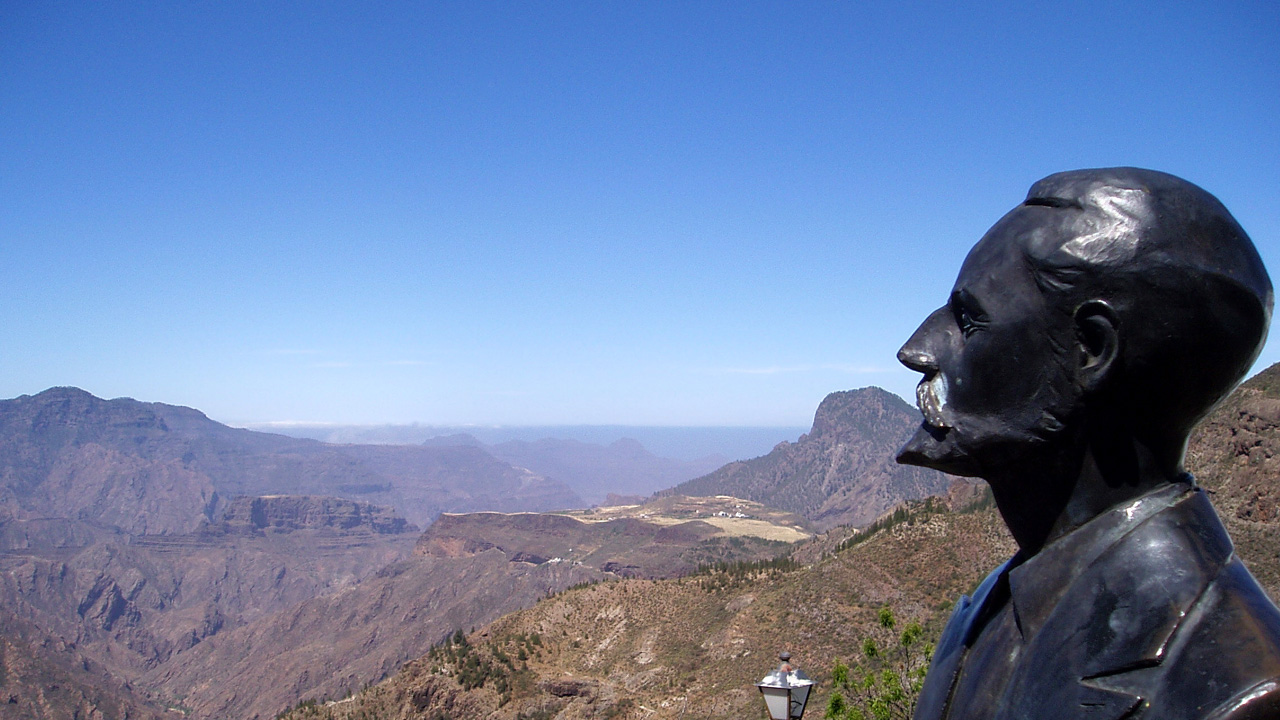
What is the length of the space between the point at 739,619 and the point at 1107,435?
1692 inches

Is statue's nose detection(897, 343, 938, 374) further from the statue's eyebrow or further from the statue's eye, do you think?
the statue's eyebrow

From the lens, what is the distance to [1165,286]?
2014 mm

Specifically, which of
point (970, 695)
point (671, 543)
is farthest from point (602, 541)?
point (970, 695)

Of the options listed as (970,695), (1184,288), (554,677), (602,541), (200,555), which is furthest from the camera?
(200,555)

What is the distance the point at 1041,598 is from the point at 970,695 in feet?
1.12

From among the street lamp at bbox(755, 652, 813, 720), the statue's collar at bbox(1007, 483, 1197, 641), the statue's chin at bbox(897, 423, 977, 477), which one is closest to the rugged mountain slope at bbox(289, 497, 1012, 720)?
the street lamp at bbox(755, 652, 813, 720)

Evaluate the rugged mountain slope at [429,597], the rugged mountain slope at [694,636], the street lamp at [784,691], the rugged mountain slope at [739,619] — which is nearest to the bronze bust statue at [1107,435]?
the street lamp at [784,691]

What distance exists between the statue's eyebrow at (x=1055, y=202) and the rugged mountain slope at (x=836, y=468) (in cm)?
14775

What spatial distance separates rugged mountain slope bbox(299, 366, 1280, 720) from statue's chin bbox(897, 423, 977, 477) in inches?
1236

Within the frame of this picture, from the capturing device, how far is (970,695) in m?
2.24

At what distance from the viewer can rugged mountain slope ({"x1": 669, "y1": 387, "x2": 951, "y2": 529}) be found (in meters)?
154

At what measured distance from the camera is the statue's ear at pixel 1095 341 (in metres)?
2.04

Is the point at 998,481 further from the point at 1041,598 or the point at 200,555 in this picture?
the point at 200,555

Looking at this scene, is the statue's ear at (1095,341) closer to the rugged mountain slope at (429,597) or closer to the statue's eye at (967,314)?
the statue's eye at (967,314)
